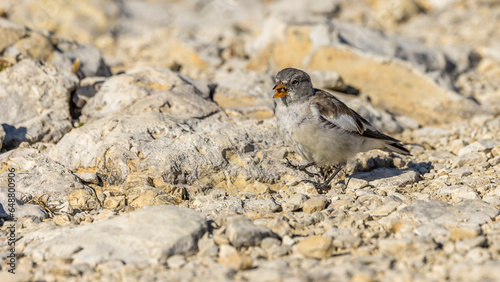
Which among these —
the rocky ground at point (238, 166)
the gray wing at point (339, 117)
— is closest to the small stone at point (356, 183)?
the rocky ground at point (238, 166)

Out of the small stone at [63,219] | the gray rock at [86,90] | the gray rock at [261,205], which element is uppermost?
the gray rock at [86,90]

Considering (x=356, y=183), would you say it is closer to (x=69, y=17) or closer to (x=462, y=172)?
(x=462, y=172)

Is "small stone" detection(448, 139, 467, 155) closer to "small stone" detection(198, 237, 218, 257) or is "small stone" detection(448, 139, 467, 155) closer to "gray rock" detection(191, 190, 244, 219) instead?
"gray rock" detection(191, 190, 244, 219)

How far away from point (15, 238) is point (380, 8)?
12394mm

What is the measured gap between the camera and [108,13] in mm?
12828

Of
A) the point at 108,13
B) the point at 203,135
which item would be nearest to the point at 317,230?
the point at 203,135

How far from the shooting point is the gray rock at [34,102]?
246 inches

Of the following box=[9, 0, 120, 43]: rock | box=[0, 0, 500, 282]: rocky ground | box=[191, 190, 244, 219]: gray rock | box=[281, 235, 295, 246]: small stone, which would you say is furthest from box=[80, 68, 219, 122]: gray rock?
box=[9, 0, 120, 43]: rock

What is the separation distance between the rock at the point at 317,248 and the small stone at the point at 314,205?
0.94m

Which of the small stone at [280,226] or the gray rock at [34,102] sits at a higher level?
the gray rock at [34,102]

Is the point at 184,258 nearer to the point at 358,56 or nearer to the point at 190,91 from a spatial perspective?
the point at 190,91

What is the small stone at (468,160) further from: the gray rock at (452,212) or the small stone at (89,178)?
the small stone at (89,178)

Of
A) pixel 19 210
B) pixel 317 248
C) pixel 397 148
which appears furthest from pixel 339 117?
pixel 19 210

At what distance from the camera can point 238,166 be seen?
5.80 m
